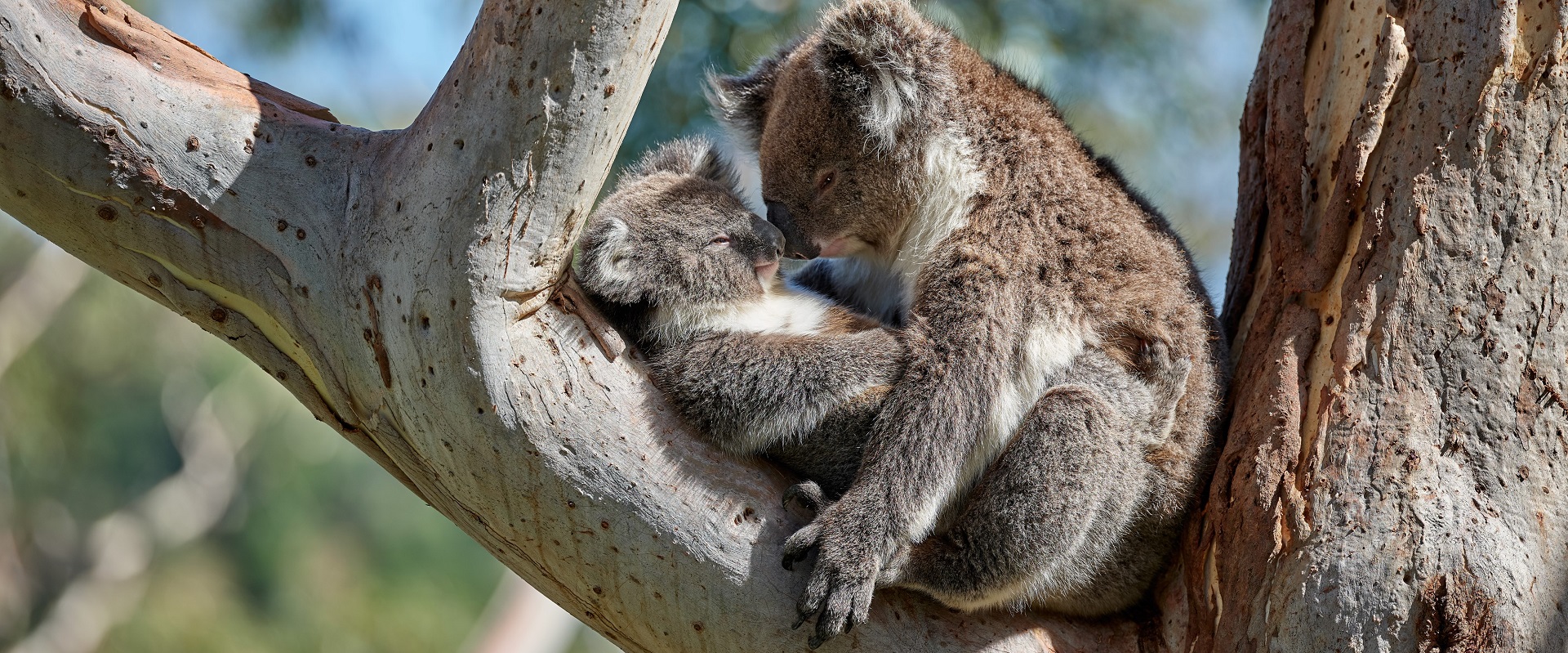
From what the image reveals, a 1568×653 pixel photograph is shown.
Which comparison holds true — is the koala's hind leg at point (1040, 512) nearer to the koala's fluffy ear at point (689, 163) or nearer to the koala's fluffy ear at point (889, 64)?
the koala's fluffy ear at point (889, 64)

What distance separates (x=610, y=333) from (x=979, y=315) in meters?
0.96

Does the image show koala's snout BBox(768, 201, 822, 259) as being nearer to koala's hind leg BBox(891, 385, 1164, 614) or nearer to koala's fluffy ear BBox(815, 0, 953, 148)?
koala's fluffy ear BBox(815, 0, 953, 148)

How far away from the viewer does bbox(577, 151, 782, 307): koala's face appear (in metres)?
2.99

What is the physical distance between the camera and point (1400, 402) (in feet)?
8.27

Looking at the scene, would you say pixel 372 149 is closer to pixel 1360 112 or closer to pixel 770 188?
pixel 770 188

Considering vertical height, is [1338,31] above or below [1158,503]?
above

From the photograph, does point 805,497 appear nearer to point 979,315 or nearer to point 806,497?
point 806,497

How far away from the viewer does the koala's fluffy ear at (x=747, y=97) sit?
3879 mm

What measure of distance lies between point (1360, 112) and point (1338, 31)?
388 mm

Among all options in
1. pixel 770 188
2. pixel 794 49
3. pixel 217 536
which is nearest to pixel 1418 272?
pixel 770 188

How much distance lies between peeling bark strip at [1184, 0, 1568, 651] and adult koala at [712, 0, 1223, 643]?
0.27 meters

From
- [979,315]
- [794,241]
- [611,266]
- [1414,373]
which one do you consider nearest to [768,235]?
[794,241]

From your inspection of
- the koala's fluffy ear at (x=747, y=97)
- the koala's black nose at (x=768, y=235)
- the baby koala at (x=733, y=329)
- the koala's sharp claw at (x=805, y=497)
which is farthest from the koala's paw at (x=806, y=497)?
the koala's fluffy ear at (x=747, y=97)

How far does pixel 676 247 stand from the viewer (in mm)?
3143
